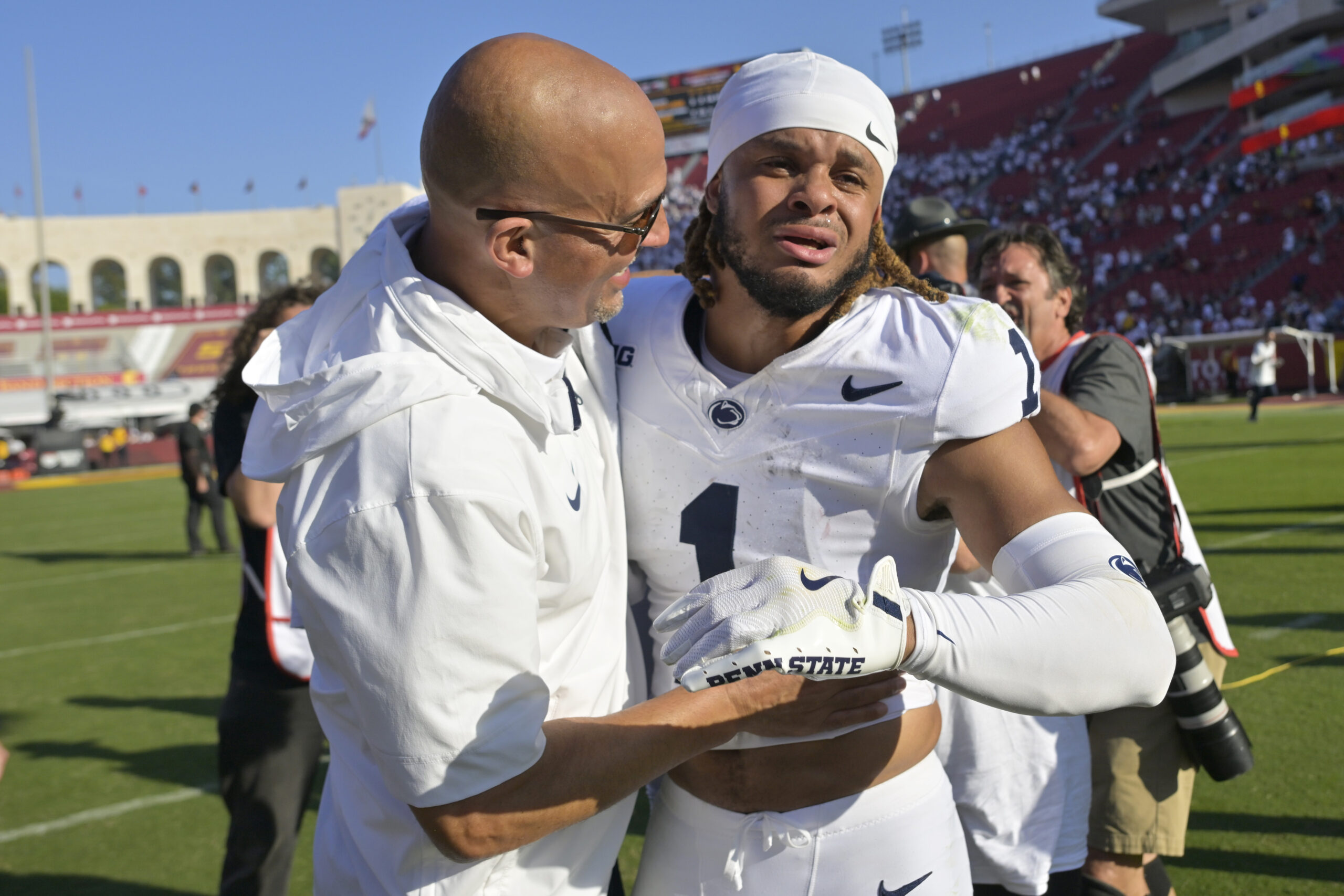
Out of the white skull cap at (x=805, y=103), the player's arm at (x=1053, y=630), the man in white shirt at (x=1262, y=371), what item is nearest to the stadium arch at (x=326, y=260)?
the man in white shirt at (x=1262, y=371)

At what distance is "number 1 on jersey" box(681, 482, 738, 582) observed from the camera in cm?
200

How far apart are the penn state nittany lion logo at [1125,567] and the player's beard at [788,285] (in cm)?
74

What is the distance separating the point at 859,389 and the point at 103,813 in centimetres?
A: 448

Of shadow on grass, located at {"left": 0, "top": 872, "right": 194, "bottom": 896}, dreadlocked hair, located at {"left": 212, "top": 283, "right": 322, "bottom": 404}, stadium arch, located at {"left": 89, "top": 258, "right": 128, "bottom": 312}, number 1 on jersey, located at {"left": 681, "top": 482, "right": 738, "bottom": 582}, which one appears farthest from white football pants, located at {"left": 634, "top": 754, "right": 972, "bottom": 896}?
stadium arch, located at {"left": 89, "top": 258, "right": 128, "bottom": 312}

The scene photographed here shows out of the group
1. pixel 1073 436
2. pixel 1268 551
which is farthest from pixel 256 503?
pixel 1268 551

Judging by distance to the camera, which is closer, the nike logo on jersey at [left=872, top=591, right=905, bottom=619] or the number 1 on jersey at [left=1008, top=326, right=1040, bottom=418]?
the nike logo on jersey at [left=872, top=591, right=905, bottom=619]

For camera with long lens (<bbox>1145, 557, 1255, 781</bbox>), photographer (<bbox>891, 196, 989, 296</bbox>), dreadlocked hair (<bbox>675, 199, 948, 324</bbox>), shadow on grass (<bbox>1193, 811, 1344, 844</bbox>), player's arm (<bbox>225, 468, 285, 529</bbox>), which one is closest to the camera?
dreadlocked hair (<bbox>675, 199, 948, 324</bbox>)

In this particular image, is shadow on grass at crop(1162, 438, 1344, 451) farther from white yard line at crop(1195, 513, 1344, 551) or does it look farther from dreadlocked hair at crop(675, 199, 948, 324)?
dreadlocked hair at crop(675, 199, 948, 324)

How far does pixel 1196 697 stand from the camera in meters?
3.04

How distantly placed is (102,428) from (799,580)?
37.9 m

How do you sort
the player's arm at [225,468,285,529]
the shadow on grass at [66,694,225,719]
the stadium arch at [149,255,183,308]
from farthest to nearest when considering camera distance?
Result: the stadium arch at [149,255,183,308], the shadow on grass at [66,694,225,719], the player's arm at [225,468,285,529]

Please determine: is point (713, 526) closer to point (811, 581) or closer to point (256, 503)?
point (811, 581)

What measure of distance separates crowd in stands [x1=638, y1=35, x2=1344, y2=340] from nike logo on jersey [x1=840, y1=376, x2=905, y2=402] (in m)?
26.2

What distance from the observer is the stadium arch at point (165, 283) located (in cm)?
6244
